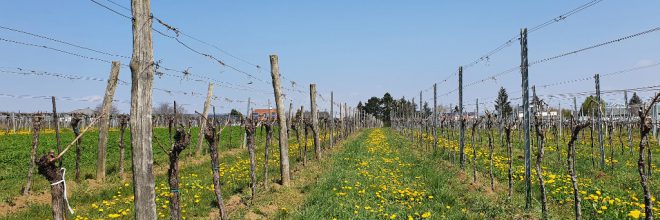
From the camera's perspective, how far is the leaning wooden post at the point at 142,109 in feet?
22.0

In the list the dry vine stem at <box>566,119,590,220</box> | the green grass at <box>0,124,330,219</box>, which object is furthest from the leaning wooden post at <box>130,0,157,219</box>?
the dry vine stem at <box>566,119,590,220</box>

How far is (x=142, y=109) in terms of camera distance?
264 inches

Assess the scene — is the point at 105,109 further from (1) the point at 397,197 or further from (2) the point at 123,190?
(1) the point at 397,197

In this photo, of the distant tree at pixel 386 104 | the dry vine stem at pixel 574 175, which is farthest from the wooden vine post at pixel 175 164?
the distant tree at pixel 386 104

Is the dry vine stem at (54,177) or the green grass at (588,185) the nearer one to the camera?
the dry vine stem at (54,177)

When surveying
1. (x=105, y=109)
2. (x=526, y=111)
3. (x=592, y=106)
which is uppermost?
(x=592, y=106)

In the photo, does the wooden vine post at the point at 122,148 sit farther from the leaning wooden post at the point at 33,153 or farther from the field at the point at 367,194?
the leaning wooden post at the point at 33,153

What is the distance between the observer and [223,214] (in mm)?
9055

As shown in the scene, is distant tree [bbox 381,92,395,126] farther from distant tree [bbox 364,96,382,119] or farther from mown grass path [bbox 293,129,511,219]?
mown grass path [bbox 293,129,511,219]

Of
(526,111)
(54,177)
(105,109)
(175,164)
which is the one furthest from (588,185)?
(105,109)

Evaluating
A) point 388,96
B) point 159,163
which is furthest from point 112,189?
point 388,96

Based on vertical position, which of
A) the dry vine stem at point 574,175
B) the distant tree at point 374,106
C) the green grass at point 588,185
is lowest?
the green grass at point 588,185

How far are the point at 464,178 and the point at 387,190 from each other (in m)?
4.22

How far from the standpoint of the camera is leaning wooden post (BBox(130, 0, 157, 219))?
22.0 ft
